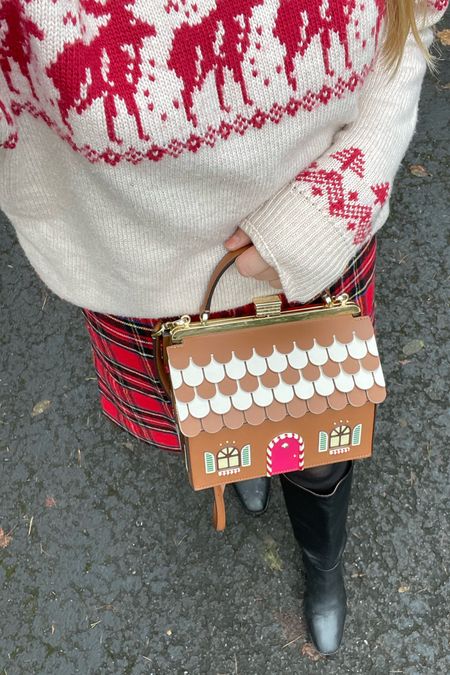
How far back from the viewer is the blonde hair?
2.29 ft

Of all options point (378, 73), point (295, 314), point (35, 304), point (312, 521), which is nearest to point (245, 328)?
point (295, 314)

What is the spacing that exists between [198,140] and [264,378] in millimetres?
351

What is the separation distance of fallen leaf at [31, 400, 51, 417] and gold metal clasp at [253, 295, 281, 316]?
1.05 meters

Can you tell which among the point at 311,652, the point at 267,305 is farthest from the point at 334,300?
the point at 311,652

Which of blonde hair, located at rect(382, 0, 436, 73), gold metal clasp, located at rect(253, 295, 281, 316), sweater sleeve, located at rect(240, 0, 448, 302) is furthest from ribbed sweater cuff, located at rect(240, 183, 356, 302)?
blonde hair, located at rect(382, 0, 436, 73)

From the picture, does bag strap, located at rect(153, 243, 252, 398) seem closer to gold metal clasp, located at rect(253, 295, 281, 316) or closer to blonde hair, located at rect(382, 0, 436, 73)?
gold metal clasp, located at rect(253, 295, 281, 316)

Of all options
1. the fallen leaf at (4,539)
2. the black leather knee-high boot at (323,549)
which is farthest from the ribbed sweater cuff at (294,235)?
the fallen leaf at (4,539)

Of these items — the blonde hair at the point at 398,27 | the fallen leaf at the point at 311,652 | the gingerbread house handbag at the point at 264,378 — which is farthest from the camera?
the fallen leaf at the point at 311,652

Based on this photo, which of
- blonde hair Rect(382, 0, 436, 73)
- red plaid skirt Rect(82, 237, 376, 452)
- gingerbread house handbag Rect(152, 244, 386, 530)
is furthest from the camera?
red plaid skirt Rect(82, 237, 376, 452)

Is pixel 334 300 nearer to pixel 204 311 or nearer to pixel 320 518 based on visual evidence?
pixel 204 311

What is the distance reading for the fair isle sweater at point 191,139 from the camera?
0.54 m

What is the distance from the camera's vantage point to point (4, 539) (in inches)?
60.2

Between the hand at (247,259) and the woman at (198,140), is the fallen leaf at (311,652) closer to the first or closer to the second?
the woman at (198,140)

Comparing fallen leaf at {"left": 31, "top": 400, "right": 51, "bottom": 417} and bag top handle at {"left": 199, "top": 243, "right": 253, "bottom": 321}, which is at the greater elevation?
bag top handle at {"left": 199, "top": 243, "right": 253, "bottom": 321}
